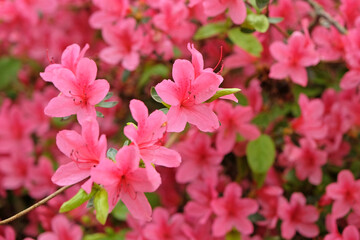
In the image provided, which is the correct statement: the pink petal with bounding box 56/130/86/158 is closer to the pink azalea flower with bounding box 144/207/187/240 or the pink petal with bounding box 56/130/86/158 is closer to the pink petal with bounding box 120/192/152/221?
the pink petal with bounding box 120/192/152/221

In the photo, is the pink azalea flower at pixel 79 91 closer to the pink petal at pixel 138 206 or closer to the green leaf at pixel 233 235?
the pink petal at pixel 138 206

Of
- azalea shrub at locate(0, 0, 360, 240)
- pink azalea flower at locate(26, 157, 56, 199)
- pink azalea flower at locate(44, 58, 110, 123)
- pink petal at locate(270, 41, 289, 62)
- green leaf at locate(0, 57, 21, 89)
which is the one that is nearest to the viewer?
pink azalea flower at locate(44, 58, 110, 123)

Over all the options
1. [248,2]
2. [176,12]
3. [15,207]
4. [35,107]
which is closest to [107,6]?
[176,12]

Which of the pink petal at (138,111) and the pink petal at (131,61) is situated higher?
the pink petal at (138,111)

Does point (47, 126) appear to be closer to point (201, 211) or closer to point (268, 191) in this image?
point (201, 211)

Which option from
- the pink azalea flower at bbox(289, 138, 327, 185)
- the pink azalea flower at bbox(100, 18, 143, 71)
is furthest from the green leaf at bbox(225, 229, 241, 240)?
the pink azalea flower at bbox(100, 18, 143, 71)

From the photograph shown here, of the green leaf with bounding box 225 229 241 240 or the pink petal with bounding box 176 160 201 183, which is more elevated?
the pink petal with bounding box 176 160 201 183

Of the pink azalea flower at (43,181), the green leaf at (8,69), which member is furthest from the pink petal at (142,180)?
the green leaf at (8,69)
